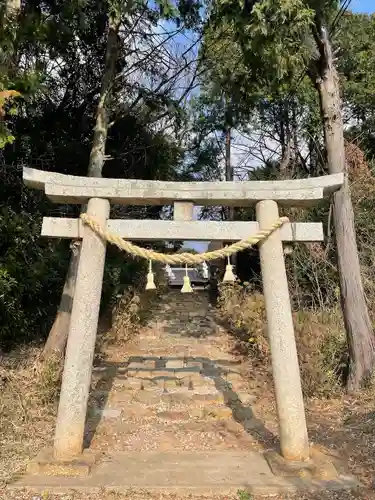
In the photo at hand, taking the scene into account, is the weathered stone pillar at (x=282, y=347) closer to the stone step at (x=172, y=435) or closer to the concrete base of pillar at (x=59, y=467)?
the stone step at (x=172, y=435)

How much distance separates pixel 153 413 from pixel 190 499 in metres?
2.31

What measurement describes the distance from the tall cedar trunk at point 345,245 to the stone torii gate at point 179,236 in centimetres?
205

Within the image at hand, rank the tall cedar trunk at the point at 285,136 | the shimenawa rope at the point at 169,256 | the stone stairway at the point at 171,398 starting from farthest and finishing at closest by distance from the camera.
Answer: the tall cedar trunk at the point at 285,136 → the stone stairway at the point at 171,398 → the shimenawa rope at the point at 169,256

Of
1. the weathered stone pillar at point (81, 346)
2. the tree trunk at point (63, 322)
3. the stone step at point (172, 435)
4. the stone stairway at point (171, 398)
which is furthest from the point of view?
the tree trunk at point (63, 322)

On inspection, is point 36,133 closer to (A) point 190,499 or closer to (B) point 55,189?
(B) point 55,189

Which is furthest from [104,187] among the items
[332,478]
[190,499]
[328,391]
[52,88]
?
[52,88]

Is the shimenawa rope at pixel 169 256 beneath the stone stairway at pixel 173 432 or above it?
above

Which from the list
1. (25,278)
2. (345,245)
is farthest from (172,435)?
(25,278)

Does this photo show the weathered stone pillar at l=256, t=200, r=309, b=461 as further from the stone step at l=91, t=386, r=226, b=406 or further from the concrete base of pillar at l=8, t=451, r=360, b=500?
the stone step at l=91, t=386, r=226, b=406

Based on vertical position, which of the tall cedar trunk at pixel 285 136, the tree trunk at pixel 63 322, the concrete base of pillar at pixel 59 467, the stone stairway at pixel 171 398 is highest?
the tall cedar trunk at pixel 285 136

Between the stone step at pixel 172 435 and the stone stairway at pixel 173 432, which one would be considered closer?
the stone stairway at pixel 173 432

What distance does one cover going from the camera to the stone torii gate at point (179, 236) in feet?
14.1

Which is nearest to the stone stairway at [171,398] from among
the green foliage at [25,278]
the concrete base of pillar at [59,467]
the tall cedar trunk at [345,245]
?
the concrete base of pillar at [59,467]

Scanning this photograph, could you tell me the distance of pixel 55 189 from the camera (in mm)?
4426
